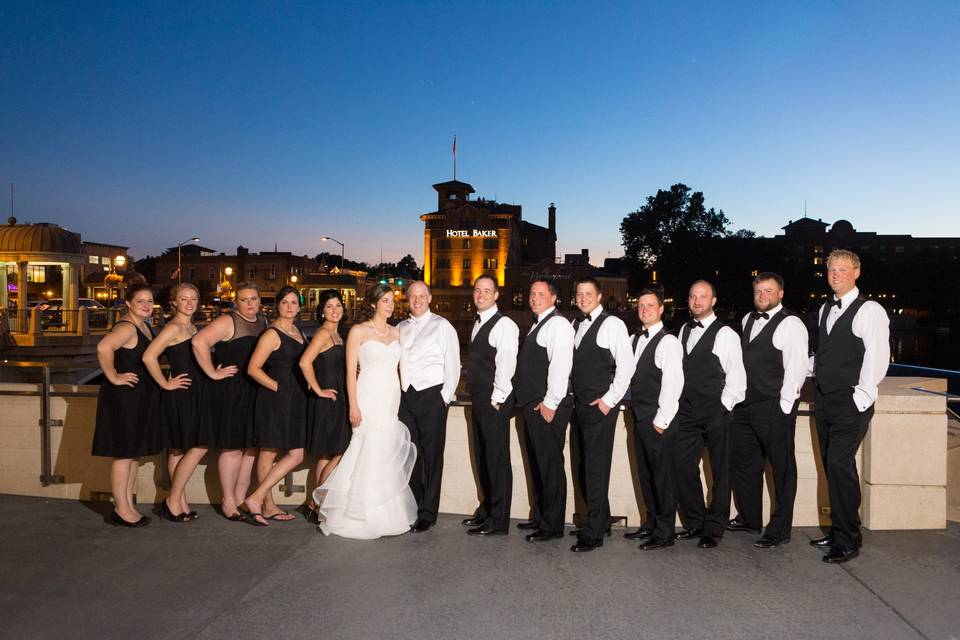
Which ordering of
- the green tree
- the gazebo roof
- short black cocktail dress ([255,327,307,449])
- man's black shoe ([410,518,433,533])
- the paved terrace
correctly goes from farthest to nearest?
the green tree, the gazebo roof, short black cocktail dress ([255,327,307,449]), man's black shoe ([410,518,433,533]), the paved terrace

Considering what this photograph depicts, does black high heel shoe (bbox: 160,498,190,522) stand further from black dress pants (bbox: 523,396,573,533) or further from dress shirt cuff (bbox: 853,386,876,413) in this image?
dress shirt cuff (bbox: 853,386,876,413)

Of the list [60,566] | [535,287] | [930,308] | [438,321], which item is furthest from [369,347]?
[930,308]

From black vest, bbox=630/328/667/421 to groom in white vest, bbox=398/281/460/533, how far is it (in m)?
1.47

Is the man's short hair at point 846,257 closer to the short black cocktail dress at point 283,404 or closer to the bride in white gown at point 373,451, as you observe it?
the bride in white gown at point 373,451

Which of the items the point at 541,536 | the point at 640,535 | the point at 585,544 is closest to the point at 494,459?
the point at 541,536

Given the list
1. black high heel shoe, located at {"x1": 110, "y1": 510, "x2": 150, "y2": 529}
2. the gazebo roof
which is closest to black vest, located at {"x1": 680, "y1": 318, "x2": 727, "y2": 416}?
black high heel shoe, located at {"x1": 110, "y1": 510, "x2": 150, "y2": 529}

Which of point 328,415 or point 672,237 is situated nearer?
point 328,415

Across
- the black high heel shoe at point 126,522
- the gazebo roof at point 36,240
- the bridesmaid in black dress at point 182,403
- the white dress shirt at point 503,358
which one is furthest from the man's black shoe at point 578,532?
the gazebo roof at point 36,240

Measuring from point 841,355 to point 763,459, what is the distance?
105 centimetres

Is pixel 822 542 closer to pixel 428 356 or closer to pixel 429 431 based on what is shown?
pixel 429 431

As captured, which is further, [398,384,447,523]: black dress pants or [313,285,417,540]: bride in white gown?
[398,384,447,523]: black dress pants

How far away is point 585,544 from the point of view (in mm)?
4934

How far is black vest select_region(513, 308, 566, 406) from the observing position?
5.15m

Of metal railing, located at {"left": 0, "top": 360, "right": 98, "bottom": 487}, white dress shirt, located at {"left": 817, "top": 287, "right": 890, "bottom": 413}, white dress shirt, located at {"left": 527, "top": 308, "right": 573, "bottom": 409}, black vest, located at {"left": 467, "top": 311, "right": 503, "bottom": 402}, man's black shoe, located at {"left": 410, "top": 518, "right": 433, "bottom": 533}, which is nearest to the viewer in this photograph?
white dress shirt, located at {"left": 817, "top": 287, "right": 890, "bottom": 413}
